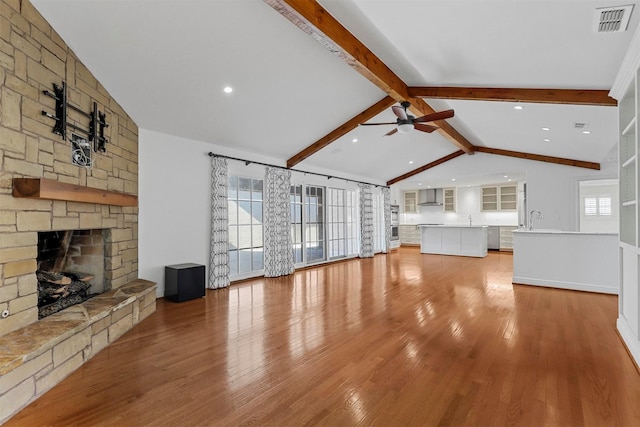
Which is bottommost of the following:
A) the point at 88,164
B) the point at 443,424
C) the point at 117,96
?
the point at 443,424

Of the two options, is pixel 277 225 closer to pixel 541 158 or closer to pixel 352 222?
pixel 352 222

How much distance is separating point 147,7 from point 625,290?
5406 millimetres

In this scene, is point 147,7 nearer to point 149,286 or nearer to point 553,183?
point 149,286

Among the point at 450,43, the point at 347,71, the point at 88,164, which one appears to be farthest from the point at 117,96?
the point at 450,43

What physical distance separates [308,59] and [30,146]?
2921mm

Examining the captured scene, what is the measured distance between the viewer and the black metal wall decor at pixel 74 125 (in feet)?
9.46

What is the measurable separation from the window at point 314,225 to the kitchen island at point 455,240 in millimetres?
3964

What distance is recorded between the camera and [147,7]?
2.79 meters

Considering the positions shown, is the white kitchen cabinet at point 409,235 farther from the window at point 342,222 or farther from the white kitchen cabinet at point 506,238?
the window at point 342,222

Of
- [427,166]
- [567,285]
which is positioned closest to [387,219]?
[427,166]

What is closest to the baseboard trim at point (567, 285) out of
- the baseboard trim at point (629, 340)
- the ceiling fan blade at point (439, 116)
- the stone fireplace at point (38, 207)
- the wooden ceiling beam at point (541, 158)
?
the baseboard trim at point (629, 340)

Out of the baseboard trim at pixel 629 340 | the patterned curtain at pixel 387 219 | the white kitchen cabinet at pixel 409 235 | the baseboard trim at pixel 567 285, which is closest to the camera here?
the baseboard trim at pixel 629 340

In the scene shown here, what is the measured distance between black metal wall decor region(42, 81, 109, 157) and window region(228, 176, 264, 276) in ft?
8.00

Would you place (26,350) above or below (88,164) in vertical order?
below
